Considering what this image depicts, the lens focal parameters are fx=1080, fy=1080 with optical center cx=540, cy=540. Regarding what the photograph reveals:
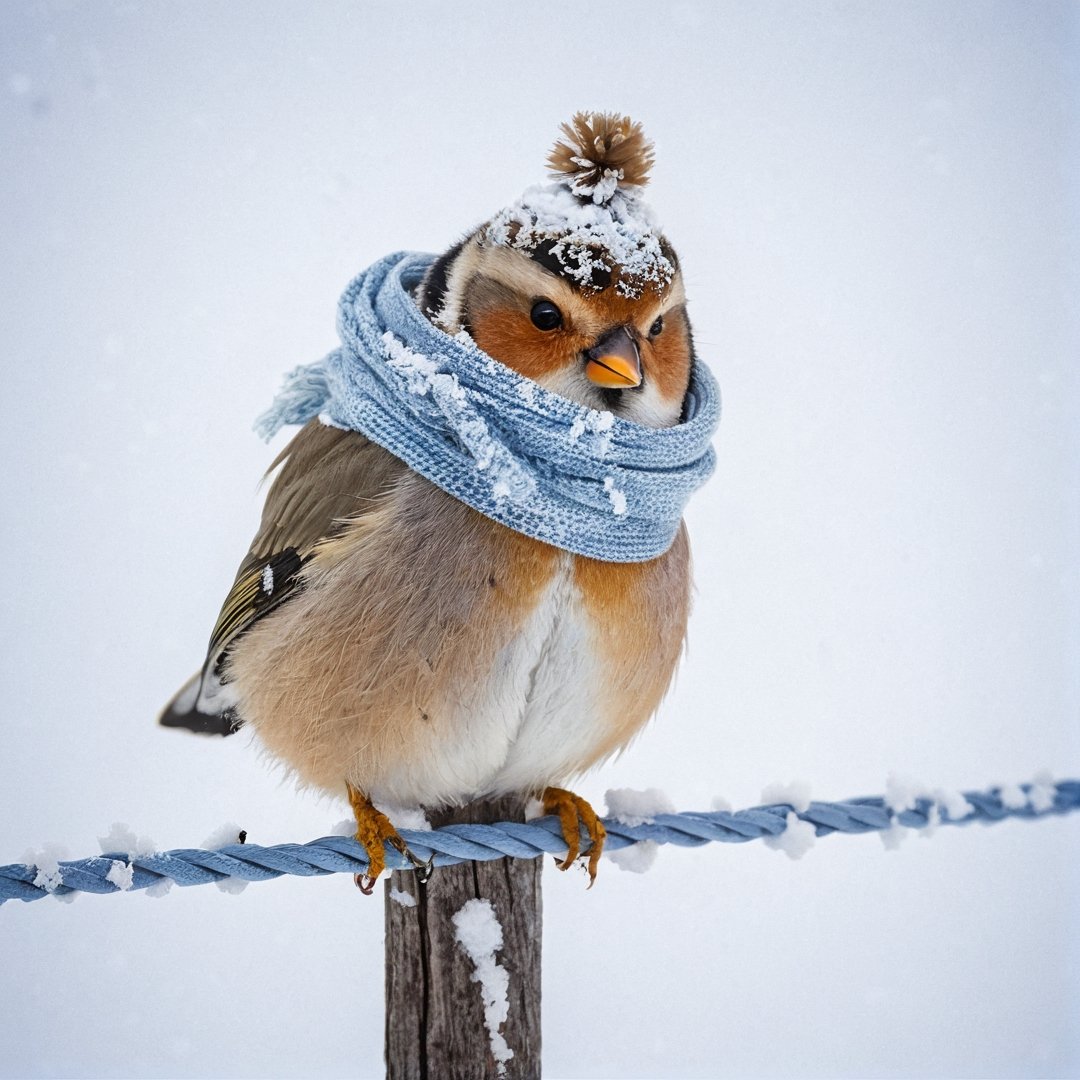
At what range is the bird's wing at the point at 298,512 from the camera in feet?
8.31

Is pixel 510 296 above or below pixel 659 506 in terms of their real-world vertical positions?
above

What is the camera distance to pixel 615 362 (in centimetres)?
229

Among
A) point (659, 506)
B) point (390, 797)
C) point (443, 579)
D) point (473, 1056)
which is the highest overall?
point (659, 506)

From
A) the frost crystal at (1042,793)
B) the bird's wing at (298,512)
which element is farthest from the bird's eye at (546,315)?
the frost crystal at (1042,793)

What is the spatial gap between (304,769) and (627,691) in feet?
2.69

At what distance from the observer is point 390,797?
2.62m

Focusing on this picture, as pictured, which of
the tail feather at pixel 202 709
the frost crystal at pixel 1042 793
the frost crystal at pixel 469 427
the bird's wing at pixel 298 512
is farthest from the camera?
the frost crystal at pixel 1042 793

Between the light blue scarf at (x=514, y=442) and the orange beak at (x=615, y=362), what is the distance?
8 centimetres

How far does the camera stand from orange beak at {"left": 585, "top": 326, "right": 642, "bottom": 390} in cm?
227

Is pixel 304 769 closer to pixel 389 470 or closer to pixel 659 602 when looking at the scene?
pixel 389 470

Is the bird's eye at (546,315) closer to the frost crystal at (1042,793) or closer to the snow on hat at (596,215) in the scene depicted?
the snow on hat at (596,215)

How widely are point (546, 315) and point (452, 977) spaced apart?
1509mm

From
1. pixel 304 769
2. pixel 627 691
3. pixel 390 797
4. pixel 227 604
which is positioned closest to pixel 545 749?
pixel 627 691

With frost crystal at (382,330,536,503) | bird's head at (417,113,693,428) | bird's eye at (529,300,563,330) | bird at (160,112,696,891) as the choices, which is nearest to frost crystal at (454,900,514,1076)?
bird at (160,112,696,891)
